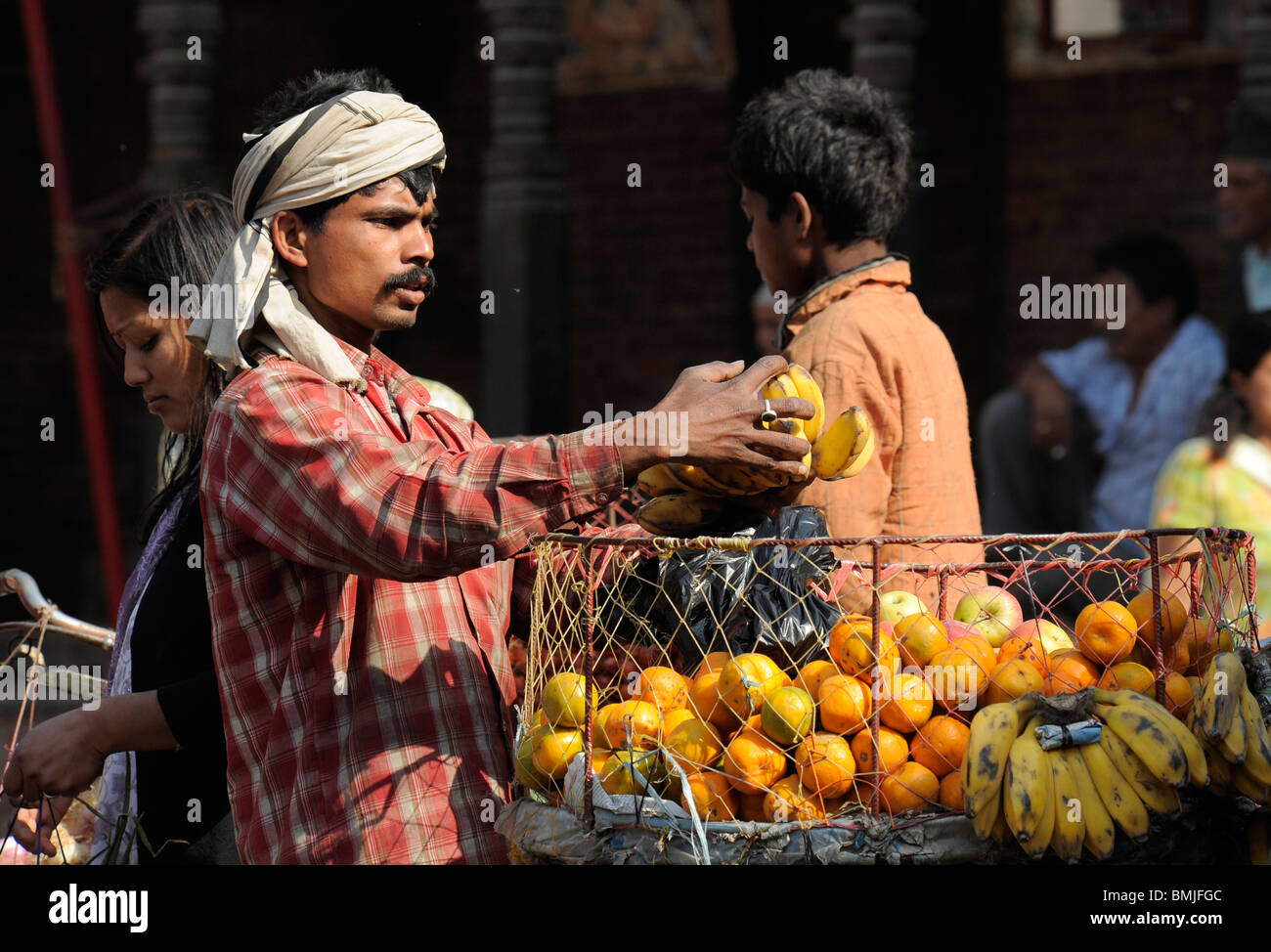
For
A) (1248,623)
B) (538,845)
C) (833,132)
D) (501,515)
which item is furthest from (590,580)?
(833,132)

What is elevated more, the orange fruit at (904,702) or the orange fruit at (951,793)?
the orange fruit at (904,702)

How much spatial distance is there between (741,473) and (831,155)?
3.93 ft

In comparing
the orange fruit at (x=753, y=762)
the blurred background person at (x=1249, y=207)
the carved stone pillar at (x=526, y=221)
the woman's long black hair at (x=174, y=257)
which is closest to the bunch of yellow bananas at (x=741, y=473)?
the orange fruit at (x=753, y=762)

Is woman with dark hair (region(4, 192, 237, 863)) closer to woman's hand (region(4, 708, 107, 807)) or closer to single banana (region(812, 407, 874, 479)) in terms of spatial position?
woman's hand (region(4, 708, 107, 807))

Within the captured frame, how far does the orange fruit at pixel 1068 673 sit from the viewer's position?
2156 mm

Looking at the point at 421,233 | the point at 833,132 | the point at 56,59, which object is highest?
the point at 56,59

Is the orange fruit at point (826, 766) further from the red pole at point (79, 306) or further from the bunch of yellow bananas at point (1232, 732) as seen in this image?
the red pole at point (79, 306)

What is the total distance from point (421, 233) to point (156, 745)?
0.87 m

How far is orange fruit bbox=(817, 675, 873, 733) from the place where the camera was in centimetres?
209

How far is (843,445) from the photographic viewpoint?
229 cm

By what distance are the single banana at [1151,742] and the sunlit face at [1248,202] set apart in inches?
152

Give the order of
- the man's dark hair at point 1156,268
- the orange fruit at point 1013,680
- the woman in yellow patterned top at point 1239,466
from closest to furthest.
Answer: the orange fruit at point 1013,680, the woman in yellow patterned top at point 1239,466, the man's dark hair at point 1156,268
